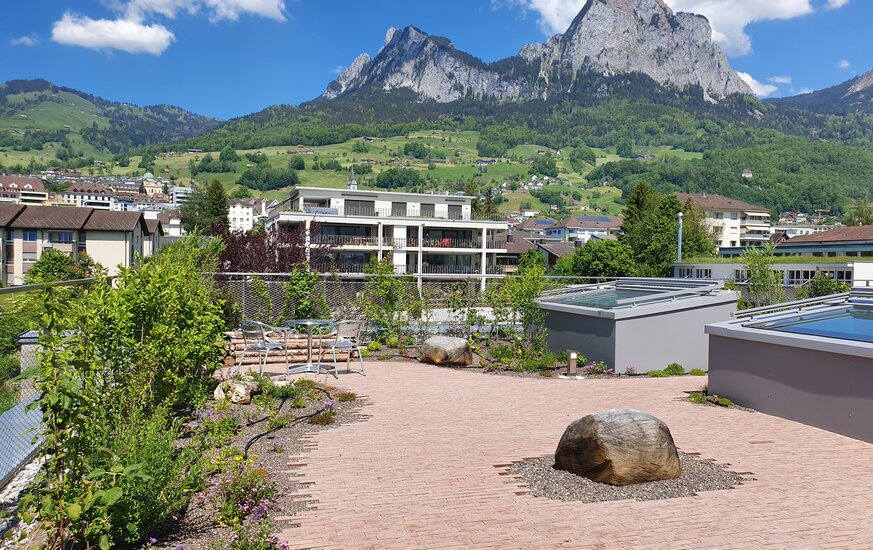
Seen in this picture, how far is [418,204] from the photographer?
5306cm

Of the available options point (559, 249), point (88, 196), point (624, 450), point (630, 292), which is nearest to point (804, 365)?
point (624, 450)

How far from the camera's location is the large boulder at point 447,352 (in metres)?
13.8

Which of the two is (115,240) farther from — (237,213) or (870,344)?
(237,213)

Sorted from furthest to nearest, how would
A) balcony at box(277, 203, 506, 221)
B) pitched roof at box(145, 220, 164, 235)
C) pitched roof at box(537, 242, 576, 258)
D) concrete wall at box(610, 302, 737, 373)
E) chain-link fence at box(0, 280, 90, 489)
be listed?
pitched roof at box(537, 242, 576, 258) → pitched roof at box(145, 220, 164, 235) → balcony at box(277, 203, 506, 221) → concrete wall at box(610, 302, 737, 373) → chain-link fence at box(0, 280, 90, 489)

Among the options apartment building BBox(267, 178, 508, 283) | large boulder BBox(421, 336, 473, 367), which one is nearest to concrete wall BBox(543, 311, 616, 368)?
large boulder BBox(421, 336, 473, 367)

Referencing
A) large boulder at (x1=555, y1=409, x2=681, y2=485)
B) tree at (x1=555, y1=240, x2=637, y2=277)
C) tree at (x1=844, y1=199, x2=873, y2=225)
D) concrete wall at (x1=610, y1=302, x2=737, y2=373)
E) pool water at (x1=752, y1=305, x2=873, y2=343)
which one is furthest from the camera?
tree at (x1=844, y1=199, x2=873, y2=225)

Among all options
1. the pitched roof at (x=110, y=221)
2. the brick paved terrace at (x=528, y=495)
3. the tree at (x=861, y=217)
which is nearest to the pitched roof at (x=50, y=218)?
the pitched roof at (x=110, y=221)

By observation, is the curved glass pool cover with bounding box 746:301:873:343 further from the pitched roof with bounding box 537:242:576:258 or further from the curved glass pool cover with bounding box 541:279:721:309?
the pitched roof with bounding box 537:242:576:258

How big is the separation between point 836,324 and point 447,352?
716 centimetres

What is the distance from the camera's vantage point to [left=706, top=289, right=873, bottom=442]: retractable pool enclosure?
7.91m

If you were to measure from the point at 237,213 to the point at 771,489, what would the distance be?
13659cm

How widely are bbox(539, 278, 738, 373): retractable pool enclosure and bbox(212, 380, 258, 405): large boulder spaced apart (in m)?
7.42

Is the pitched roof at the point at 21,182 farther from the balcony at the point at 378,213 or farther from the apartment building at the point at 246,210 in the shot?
the balcony at the point at 378,213

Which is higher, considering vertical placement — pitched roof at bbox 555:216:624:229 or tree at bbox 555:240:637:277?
pitched roof at bbox 555:216:624:229
